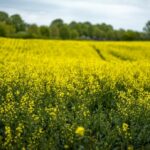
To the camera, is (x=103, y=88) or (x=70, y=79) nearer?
(x=103, y=88)

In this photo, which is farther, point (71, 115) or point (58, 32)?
point (58, 32)

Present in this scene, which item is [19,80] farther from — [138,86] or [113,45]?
[113,45]

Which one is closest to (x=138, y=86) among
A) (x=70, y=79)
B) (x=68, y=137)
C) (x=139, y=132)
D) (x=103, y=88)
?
(x=103, y=88)

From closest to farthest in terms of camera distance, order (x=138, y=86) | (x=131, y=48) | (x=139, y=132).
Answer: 1. (x=139, y=132)
2. (x=138, y=86)
3. (x=131, y=48)

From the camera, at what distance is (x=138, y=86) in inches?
603

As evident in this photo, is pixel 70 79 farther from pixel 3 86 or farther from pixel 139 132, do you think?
pixel 139 132

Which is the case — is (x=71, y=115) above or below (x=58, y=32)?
above

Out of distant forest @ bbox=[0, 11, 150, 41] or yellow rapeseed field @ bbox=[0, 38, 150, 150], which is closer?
yellow rapeseed field @ bbox=[0, 38, 150, 150]

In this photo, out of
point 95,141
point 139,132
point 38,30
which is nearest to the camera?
point 95,141

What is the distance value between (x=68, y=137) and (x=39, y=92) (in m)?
3.88

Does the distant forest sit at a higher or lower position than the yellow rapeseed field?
lower

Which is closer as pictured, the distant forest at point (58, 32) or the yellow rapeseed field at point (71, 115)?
the yellow rapeseed field at point (71, 115)

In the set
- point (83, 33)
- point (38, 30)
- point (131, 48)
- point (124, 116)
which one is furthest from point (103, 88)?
point (83, 33)

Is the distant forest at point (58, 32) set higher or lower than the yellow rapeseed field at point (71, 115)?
lower
